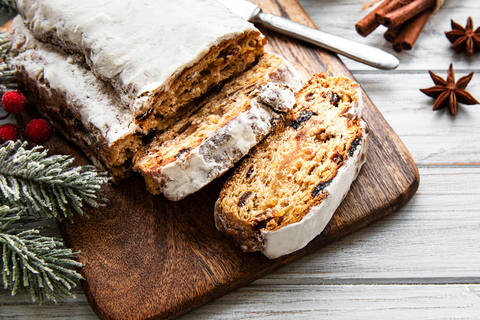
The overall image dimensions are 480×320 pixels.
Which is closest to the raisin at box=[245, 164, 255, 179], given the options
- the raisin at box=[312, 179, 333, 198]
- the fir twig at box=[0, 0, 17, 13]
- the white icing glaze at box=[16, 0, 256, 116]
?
the raisin at box=[312, 179, 333, 198]

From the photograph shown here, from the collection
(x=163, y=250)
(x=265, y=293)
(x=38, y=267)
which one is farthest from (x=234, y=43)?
(x=38, y=267)

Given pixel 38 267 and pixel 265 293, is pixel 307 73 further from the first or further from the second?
pixel 38 267

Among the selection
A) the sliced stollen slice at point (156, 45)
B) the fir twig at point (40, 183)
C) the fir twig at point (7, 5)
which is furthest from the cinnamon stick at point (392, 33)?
the fir twig at point (7, 5)

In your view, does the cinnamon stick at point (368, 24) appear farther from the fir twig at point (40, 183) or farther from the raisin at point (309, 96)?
the fir twig at point (40, 183)

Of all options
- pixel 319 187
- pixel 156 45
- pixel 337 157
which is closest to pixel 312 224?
pixel 319 187

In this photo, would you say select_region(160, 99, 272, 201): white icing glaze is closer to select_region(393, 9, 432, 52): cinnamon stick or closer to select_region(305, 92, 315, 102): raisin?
select_region(305, 92, 315, 102): raisin

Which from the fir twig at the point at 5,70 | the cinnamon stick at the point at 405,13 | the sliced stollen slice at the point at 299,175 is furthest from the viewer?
the cinnamon stick at the point at 405,13
